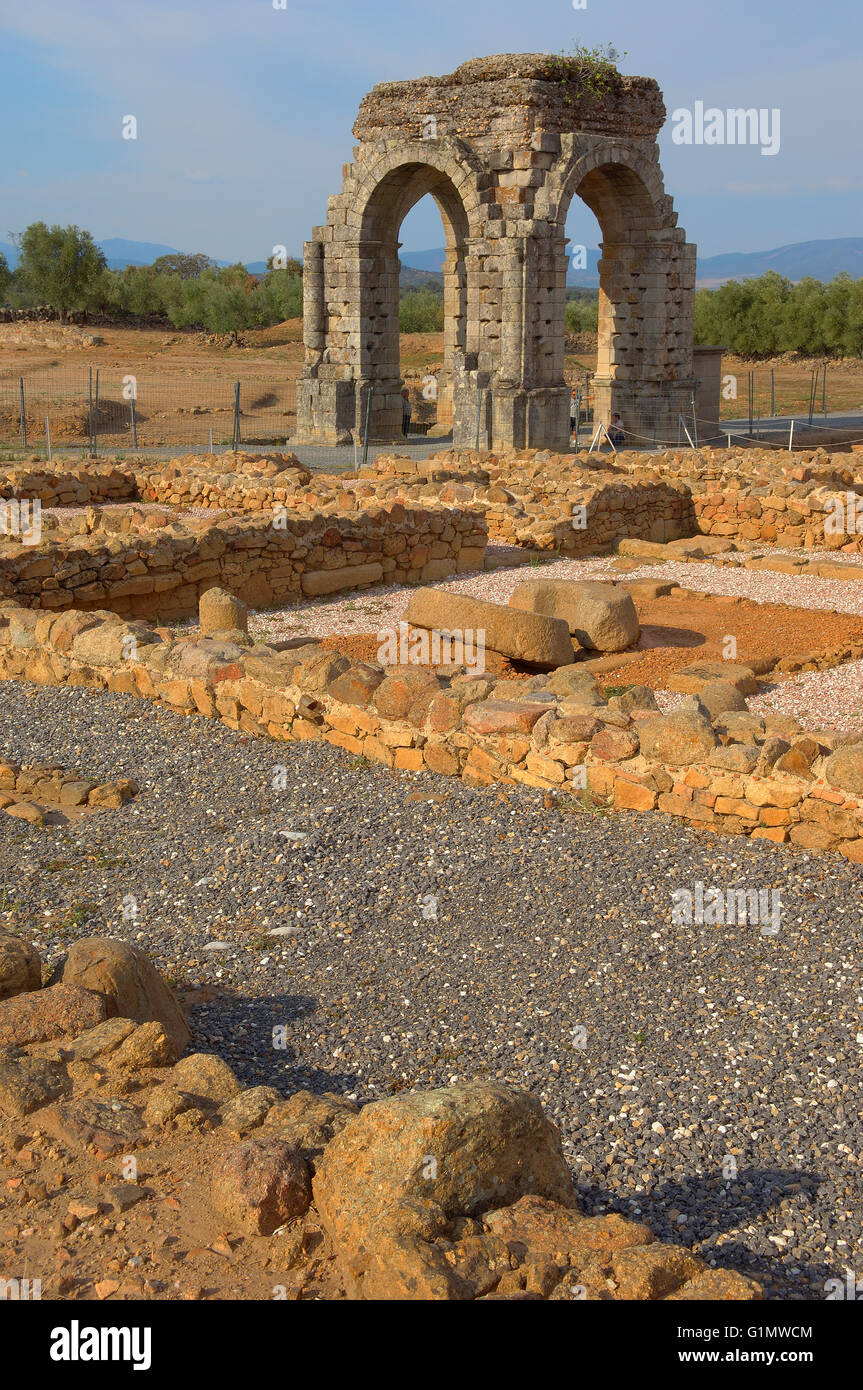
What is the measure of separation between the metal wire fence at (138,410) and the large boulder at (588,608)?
537 inches

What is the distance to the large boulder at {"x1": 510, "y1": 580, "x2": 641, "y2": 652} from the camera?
37.1ft

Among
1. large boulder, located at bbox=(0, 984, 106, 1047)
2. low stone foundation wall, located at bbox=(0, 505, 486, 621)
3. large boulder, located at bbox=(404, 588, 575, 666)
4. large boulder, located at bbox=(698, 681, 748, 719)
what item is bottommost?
large boulder, located at bbox=(0, 984, 106, 1047)

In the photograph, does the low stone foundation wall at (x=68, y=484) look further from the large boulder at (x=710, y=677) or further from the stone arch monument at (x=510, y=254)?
the large boulder at (x=710, y=677)

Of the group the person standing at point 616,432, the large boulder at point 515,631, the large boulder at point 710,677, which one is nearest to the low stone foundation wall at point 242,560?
the large boulder at point 515,631

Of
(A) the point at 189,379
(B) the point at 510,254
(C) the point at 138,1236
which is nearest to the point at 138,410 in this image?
(A) the point at 189,379

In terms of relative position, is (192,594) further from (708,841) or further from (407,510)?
(708,841)

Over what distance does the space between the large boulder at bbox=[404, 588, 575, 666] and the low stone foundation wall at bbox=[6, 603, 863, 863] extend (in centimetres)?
204

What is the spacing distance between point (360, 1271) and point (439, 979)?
237cm

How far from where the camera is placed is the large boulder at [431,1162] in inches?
126

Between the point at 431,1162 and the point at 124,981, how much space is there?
172cm

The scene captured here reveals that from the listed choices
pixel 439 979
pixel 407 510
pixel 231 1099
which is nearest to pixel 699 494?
pixel 407 510

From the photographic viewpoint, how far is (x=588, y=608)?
1139 cm

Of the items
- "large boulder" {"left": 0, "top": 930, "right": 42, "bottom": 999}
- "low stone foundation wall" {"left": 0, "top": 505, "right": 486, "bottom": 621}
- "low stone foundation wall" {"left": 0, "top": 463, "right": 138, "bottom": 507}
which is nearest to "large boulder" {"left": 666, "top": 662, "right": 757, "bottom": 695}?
"low stone foundation wall" {"left": 0, "top": 505, "right": 486, "bottom": 621}

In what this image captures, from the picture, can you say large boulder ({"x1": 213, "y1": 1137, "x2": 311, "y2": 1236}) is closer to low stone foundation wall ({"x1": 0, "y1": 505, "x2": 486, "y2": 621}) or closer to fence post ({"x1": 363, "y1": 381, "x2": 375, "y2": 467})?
low stone foundation wall ({"x1": 0, "y1": 505, "x2": 486, "y2": 621})
